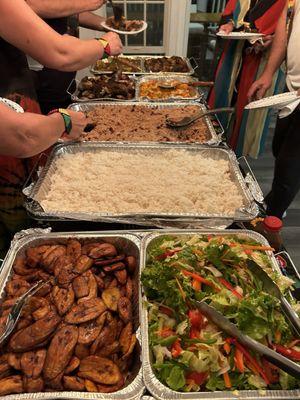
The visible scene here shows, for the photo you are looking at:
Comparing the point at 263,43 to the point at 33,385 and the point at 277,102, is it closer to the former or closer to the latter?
the point at 277,102

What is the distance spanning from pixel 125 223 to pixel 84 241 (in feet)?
0.73

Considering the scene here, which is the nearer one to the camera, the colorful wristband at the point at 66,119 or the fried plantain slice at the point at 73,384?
the fried plantain slice at the point at 73,384

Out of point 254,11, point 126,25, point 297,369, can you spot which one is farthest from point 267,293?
point 254,11

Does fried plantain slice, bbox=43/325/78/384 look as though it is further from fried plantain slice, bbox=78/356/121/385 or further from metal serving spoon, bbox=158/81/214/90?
metal serving spoon, bbox=158/81/214/90

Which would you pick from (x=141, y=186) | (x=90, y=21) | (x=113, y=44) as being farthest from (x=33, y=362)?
(x=90, y=21)

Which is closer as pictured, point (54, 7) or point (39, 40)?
point (39, 40)

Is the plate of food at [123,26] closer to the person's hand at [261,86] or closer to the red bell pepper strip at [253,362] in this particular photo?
the person's hand at [261,86]

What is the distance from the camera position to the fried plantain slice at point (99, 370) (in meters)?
1.05

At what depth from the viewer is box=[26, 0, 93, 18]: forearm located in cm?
244

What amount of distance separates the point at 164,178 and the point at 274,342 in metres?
1.11

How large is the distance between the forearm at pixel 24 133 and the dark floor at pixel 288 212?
229cm

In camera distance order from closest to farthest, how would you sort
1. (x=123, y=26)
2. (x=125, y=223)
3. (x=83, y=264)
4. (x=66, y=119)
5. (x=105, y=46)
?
(x=83, y=264)
(x=125, y=223)
(x=66, y=119)
(x=105, y=46)
(x=123, y=26)

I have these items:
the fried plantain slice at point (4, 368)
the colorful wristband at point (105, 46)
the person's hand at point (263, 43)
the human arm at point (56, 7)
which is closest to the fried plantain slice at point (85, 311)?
the fried plantain slice at point (4, 368)

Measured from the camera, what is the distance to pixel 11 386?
1.02m
